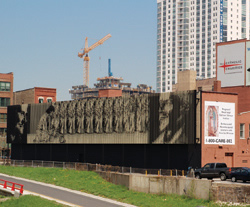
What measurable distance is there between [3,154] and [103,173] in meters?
51.4

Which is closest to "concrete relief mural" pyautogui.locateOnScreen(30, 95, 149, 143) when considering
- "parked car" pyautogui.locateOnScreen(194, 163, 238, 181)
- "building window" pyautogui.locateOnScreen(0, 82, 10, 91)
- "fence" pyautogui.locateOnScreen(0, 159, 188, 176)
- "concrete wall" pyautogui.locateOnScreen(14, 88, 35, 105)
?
"fence" pyautogui.locateOnScreen(0, 159, 188, 176)

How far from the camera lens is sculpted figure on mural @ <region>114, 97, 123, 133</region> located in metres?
77.1

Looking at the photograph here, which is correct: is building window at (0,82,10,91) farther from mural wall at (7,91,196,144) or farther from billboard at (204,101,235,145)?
billboard at (204,101,235,145)

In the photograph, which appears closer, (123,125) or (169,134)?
(169,134)

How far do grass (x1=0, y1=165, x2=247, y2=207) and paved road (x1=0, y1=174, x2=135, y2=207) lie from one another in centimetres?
138

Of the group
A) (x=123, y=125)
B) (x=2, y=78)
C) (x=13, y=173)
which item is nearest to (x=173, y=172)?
(x=123, y=125)

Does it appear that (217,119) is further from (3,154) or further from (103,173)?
(3,154)

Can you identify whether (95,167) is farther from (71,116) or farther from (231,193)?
(231,193)

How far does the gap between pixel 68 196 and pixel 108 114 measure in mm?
26816

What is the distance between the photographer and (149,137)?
236ft

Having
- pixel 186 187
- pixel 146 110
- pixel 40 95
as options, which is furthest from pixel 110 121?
pixel 40 95

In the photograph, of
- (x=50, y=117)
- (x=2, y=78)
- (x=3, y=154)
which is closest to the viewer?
(x=50, y=117)

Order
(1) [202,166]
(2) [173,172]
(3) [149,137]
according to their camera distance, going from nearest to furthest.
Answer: (2) [173,172] → (1) [202,166] → (3) [149,137]

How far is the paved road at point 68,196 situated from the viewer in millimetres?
49750
